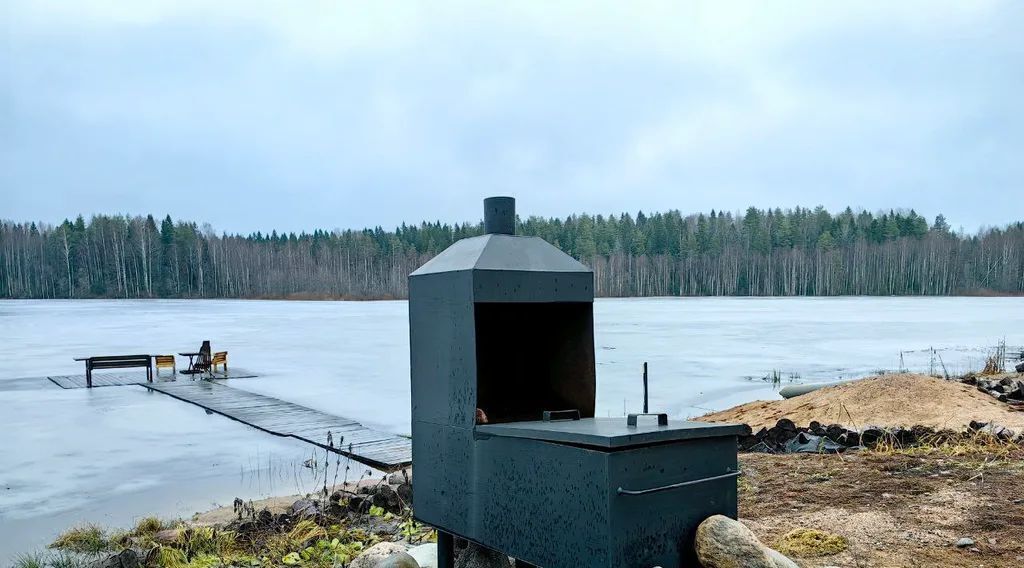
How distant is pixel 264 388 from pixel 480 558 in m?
14.7

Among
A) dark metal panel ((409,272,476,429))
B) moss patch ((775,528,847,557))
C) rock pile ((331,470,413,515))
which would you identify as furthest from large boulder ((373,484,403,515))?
moss patch ((775,528,847,557))

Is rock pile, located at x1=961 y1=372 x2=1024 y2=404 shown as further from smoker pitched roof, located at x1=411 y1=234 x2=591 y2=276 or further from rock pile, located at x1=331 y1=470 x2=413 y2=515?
smoker pitched roof, located at x1=411 y1=234 x2=591 y2=276

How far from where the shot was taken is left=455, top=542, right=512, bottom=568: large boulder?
14.2ft

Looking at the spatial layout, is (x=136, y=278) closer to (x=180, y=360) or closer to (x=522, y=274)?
(x=180, y=360)

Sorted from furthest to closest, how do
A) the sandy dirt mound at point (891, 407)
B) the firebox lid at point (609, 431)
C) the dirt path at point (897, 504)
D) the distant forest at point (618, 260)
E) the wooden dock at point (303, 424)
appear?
the distant forest at point (618, 260), the sandy dirt mound at point (891, 407), the wooden dock at point (303, 424), the dirt path at point (897, 504), the firebox lid at point (609, 431)

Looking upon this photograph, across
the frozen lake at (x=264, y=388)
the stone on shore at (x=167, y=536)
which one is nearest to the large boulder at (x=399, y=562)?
the stone on shore at (x=167, y=536)

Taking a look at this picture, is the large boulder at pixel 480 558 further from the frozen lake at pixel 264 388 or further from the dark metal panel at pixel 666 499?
the frozen lake at pixel 264 388

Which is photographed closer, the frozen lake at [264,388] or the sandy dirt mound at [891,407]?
the frozen lake at [264,388]

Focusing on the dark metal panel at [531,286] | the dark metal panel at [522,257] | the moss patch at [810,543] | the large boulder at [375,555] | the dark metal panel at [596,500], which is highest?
the dark metal panel at [522,257]

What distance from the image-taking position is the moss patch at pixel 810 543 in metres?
5.11

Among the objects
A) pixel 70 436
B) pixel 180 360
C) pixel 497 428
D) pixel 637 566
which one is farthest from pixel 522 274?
pixel 180 360

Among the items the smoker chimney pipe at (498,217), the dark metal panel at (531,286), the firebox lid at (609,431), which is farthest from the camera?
the smoker chimney pipe at (498,217)

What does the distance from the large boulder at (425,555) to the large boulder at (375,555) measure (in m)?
0.11

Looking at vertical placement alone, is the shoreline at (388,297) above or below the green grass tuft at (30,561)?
below
